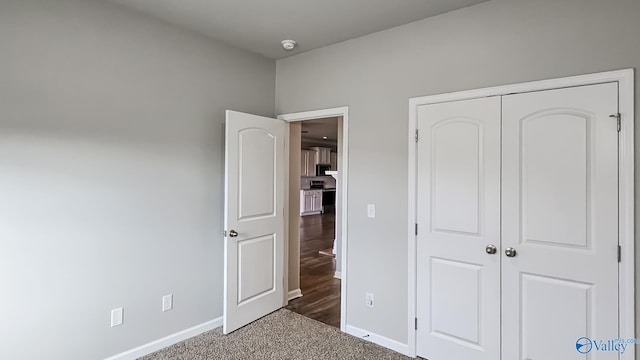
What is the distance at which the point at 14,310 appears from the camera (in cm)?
199

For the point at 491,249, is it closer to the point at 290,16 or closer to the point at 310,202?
the point at 290,16

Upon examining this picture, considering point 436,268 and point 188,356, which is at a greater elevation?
point 436,268

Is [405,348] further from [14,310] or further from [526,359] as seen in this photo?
[14,310]

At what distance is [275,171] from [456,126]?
1.73 meters

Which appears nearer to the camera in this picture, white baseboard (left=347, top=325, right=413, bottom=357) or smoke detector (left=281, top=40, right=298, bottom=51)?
white baseboard (left=347, top=325, right=413, bottom=357)

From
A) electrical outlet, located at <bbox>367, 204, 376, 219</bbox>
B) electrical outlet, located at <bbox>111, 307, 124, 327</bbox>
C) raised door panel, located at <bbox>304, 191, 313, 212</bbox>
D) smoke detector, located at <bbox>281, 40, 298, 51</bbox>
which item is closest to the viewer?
electrical outlet, located at <bbox>111, 307, 124, 327</bbox>

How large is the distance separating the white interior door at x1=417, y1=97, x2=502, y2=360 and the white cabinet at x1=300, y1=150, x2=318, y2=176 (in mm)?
8498

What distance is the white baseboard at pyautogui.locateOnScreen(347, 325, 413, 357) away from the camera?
2621 millimetres

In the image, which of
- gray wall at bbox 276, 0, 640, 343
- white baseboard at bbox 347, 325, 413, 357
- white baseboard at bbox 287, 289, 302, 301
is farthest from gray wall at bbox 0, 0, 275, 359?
white baseboard at bbox 347, 325, 413, 357

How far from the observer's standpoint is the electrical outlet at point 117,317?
2.39 metres

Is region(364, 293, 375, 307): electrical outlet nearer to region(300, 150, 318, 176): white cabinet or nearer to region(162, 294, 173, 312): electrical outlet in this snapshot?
region(162, 294, 173, 312): electrical outlet

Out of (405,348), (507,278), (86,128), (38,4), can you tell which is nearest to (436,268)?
(507,278)

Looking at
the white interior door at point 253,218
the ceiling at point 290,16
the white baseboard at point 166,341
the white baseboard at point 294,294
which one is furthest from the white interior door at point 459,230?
the white baseboard at point 166,341

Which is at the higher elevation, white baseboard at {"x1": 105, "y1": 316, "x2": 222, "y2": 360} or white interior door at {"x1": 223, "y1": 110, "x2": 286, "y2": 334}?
white interior door at {"x1": 223, "y1": 110, "x2": 286, "y2": 334}
